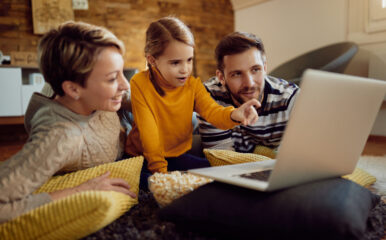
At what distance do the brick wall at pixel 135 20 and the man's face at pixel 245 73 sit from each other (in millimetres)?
2519

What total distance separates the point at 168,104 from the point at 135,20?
2.96 metres

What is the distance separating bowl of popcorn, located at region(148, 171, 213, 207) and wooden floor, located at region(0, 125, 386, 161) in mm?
1862

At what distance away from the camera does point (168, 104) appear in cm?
121

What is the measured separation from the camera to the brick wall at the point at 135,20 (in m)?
3.30

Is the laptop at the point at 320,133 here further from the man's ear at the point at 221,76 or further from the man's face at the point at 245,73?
the man's ear at the point at 221,76

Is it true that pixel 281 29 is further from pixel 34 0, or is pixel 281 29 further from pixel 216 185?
pixel 216 185

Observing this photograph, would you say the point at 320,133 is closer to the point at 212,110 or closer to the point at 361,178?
the point at 361,178

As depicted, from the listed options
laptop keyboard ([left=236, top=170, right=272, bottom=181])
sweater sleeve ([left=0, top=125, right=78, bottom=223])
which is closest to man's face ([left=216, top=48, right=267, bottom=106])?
laptop keyboard ([left=236, top=170, right=272, bottom=181])

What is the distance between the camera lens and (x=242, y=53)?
1.23 m

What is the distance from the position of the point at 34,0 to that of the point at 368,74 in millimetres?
3301

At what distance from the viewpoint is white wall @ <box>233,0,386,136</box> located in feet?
8.74

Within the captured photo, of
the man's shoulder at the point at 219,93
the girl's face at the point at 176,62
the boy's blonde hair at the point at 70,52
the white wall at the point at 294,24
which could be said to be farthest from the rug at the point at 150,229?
the white wall at the point at 294,24

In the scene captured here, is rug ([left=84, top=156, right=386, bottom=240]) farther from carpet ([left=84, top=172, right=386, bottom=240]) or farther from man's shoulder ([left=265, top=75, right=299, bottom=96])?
man's shoulder ([left=265, top=75, right=299, bottom=96])

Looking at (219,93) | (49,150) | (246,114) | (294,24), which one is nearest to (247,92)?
(219,93)
